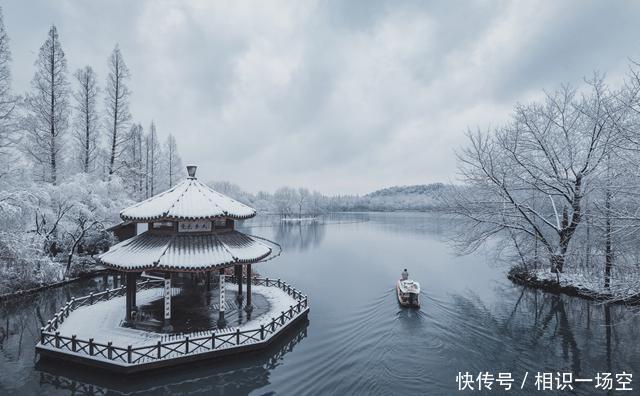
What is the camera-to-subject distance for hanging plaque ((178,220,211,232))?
572 inches

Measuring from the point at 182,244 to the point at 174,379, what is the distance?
5454 millimetres

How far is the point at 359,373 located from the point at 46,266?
864 inches

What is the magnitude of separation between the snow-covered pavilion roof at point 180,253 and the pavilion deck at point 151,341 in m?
2.82

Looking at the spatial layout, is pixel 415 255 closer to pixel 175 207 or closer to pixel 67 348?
pixel 175 207

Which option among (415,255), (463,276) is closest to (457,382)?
(463,276)

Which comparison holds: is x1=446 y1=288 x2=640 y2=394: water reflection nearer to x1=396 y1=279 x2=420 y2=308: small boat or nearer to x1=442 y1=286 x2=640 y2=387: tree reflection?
x1=442 y1=286 x2=640 y2=387: tree reflection

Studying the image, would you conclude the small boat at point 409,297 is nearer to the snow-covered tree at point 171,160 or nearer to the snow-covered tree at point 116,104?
the snow-covered tree at point 116,104

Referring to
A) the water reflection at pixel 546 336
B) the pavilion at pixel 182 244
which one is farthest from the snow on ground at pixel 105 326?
the water reflection at pixel 546 336

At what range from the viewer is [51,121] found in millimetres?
24797

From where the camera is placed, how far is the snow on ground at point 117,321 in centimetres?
1257

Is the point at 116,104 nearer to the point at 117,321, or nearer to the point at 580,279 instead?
the point at 117,321

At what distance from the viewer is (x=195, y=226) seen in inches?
580

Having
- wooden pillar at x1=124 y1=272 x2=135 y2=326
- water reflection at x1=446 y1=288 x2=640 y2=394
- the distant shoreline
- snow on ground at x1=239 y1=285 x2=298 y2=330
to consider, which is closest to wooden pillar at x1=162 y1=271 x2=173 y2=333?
wooden pillar at x1=124 y1=272 x2=135 y2=326

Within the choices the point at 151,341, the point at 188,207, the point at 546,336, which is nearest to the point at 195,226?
the point at 188,207
